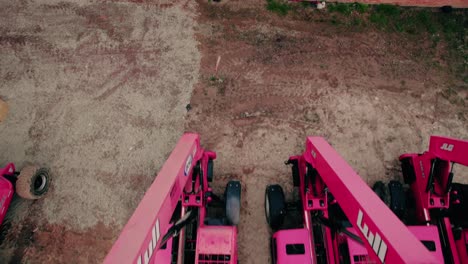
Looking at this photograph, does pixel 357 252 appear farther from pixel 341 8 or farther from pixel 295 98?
pixel 341 8

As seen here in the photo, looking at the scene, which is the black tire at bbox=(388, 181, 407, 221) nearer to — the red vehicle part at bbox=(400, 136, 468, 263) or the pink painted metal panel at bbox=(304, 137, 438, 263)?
the red vehicle part at bbox=(400, 136, 468, 263)

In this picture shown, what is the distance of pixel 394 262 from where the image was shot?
3.02 metres

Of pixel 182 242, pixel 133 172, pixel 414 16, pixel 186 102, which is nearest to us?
pixel 182 242

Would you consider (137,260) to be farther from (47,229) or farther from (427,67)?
(427,67)

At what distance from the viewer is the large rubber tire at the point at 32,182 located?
6.30 m

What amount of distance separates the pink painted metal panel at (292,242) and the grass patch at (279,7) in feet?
17.1

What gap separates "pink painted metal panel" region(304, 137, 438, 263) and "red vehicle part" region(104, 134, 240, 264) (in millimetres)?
1548

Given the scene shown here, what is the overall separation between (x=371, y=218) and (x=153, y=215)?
78.5 inches

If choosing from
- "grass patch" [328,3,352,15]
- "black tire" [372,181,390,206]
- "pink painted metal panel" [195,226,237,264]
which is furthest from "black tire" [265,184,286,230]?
"grass patch" [328,3,352,15]

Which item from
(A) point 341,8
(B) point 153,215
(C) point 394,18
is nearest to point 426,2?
(C) point 394,18

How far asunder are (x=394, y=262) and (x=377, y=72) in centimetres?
557

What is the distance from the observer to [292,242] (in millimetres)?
5180

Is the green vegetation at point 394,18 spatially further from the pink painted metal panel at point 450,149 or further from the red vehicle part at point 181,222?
the red vehicle part at point 181,222

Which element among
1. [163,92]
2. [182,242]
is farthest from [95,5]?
[182,242]
